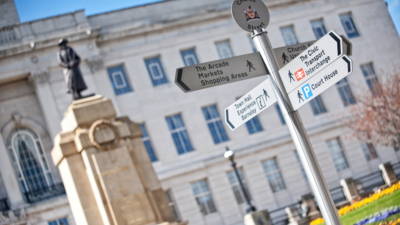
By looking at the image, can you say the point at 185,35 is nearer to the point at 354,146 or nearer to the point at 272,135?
the point at 272,135

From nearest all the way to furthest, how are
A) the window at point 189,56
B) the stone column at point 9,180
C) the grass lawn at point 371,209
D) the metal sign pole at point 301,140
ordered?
the metal sign pole at point 301,140
the grass lawn at point 371,209
the stone column at point 9,180
the window at point 189,56

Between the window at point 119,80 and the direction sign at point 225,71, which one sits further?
the window at point 119,80

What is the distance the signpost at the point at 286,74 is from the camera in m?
4.59

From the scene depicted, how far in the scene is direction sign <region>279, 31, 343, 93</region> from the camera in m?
4.50

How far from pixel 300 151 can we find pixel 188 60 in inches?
1159

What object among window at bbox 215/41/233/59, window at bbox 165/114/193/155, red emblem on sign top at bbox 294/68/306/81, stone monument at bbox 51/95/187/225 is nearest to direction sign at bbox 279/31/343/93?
red emblem on sign top at bbox 294/68/306/81

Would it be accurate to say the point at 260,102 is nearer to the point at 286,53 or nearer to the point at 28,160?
the point at 286,53

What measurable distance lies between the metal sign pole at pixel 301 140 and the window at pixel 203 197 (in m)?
26.7

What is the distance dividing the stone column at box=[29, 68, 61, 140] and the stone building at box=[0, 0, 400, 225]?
60 mm

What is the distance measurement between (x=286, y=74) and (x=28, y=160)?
27.5 meters

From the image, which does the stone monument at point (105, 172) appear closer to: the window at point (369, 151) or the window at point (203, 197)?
the window at point (203, 197)

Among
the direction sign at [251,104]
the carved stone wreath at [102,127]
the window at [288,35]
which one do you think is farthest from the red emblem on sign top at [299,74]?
the window at [288,35]

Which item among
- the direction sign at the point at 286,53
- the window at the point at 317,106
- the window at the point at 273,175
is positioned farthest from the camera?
the window at the point at 317,106

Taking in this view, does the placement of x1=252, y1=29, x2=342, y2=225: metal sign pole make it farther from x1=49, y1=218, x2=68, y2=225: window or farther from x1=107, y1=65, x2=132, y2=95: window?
x1=107, y1=65, x2=132, y2=95: window
